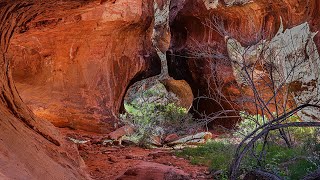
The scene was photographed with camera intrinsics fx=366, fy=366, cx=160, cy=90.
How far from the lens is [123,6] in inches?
432

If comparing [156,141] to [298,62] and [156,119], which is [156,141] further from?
[298,62]

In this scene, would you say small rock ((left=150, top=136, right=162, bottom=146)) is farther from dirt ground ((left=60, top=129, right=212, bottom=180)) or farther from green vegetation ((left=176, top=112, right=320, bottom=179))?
green vegetation ((left=176, top=112, right=320, bottom=179))

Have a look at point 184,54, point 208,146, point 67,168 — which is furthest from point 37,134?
point 184,54

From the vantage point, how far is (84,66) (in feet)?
41.2

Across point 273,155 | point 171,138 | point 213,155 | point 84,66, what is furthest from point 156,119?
point 273,155

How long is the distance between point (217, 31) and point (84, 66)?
5.51 meters

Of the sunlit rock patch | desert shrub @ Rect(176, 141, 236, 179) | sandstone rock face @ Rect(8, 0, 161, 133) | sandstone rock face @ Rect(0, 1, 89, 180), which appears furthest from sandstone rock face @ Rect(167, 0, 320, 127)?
sandstone rock face @ Rect(0, 1, 89, 180)

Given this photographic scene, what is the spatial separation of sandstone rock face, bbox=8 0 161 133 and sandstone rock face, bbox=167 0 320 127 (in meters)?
2.44

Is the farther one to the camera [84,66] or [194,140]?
[84,66]

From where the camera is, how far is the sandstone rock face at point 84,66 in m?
11.6

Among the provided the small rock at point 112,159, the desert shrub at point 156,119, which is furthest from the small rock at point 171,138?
the small rock at point 112,159

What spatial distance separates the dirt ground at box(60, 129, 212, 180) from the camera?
23.7 feet

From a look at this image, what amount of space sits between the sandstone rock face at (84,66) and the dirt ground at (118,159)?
1419 mm

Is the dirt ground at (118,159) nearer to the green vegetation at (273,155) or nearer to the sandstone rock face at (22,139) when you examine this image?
the green vegetation at (273,155)
